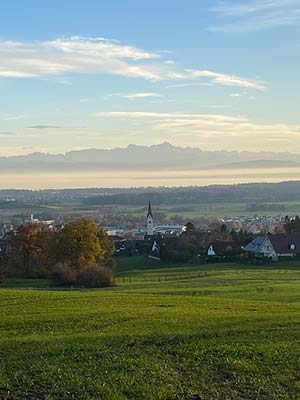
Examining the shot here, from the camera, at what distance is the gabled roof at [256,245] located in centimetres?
8138

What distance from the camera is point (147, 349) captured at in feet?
55.6

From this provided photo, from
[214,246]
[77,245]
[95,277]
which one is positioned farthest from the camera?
[214,246]

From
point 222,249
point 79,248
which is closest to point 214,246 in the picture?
point 222,249

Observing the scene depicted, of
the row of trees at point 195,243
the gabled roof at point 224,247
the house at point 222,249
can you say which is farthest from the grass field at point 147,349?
the gabled roof at point 224,247

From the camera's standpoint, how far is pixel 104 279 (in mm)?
49125

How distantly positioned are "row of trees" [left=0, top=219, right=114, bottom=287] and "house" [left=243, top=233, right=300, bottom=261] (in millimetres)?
23396

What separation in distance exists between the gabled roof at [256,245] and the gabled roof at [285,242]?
1.24 m

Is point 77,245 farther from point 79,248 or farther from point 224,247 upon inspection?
point 224,247

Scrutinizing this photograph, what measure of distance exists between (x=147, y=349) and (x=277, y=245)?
223ft

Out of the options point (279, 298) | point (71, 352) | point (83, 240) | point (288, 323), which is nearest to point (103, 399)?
point (71, 352)

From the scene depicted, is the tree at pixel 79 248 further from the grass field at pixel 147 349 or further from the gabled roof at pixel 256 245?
the grass field at pixel 147 349

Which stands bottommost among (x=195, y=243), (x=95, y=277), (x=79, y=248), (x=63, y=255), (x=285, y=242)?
(x=95, y=277)

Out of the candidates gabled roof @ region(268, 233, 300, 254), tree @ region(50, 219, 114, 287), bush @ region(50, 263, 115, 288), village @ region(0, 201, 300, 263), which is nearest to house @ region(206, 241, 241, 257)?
village @ region(0, 201, 300, 263)

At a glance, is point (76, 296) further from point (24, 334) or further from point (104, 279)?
point (104, 279)
